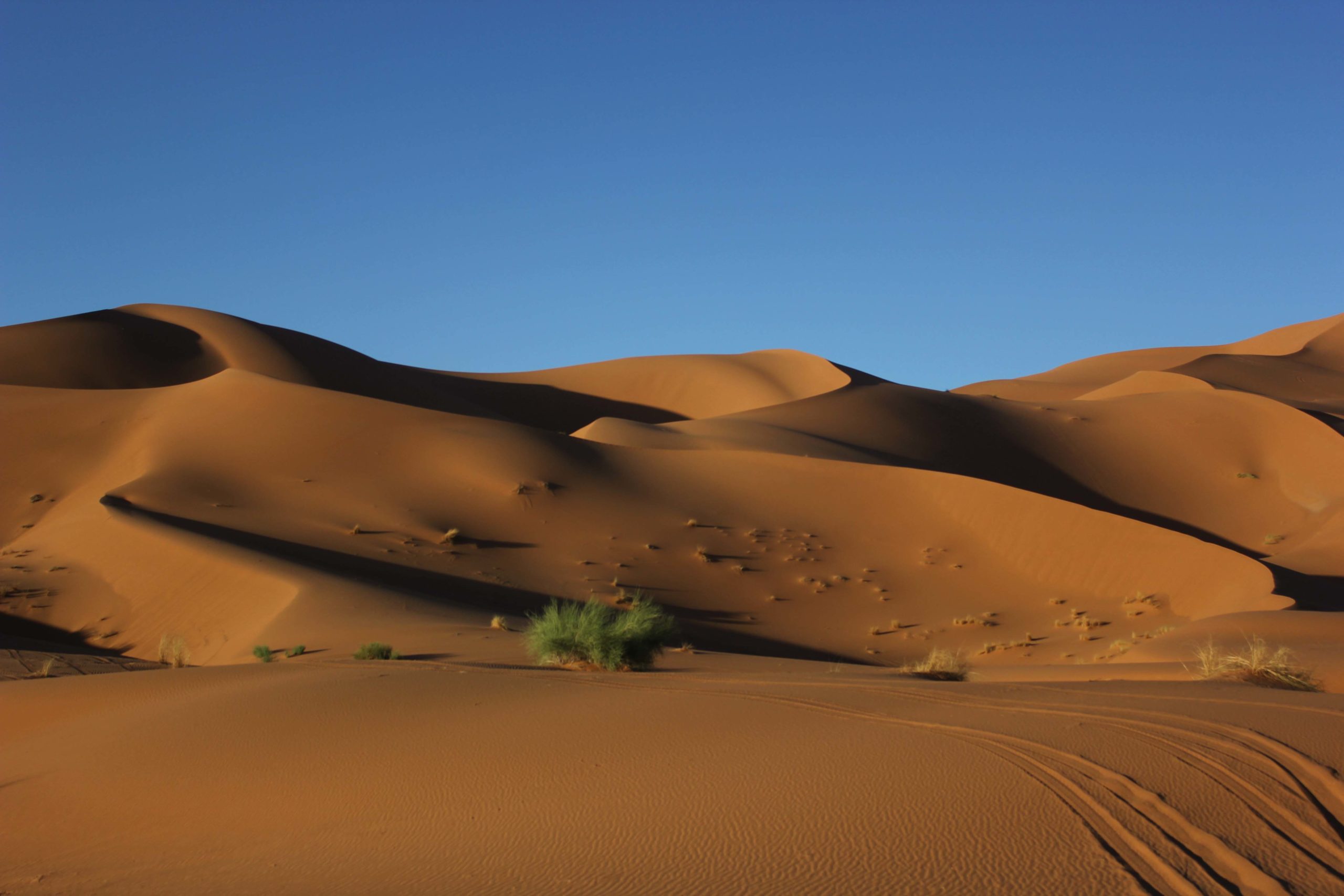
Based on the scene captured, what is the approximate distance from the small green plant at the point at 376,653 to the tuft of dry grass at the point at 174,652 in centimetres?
320

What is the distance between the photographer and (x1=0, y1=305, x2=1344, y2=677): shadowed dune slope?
21.3m

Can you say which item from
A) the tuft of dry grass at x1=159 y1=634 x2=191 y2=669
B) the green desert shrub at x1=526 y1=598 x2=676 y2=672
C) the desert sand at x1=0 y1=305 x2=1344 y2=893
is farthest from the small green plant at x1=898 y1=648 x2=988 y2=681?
the tuft of dry grass at x1=159 y1=634 x2=191 y2=669

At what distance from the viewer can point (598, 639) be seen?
44.0 ft

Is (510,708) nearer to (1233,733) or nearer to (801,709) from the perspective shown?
(801,709)

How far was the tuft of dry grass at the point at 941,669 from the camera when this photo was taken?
43.6 feet

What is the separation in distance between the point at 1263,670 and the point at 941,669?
3.82m

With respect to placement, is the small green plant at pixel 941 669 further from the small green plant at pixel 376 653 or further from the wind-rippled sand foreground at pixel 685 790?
the small green plant at pixel 376 653

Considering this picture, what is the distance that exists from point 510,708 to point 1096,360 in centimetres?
9585

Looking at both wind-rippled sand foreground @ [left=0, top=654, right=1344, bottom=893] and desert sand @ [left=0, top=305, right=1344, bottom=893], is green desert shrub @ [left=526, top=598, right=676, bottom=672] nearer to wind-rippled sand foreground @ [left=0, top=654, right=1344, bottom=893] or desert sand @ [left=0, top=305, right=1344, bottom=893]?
desert sand @ [left=0, top=305, right=1344, bottom=893]

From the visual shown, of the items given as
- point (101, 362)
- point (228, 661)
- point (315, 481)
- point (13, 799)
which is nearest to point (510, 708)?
point (13, 799)

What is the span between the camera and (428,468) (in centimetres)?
3172

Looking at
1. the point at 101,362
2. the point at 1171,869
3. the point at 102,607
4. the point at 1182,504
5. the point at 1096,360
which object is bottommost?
the point at 1171,869

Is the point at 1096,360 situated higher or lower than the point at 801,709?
higher

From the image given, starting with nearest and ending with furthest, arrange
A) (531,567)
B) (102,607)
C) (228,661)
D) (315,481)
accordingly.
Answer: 1. (228,661)
2. (102,607)
3. (531,567)
4. (315,481)
